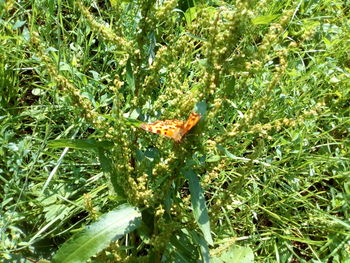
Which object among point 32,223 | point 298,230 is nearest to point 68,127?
point 32,223

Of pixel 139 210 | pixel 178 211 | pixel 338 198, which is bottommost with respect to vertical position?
pixel 338 198

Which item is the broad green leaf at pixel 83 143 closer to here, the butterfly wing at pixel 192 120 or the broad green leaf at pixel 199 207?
the broad green leaf at pixel 199 207

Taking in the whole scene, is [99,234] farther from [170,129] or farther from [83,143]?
[170,129]

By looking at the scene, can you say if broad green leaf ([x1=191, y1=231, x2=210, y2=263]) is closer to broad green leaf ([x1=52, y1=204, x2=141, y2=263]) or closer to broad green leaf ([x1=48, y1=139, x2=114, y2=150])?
broad green leaf ([x1=52, y1=204, x2=141, y2=263])

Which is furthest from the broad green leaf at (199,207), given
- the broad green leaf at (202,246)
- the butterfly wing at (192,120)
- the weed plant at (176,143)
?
the butterfly wing at (192,120)

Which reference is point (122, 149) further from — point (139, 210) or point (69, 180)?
point (69, 180)
